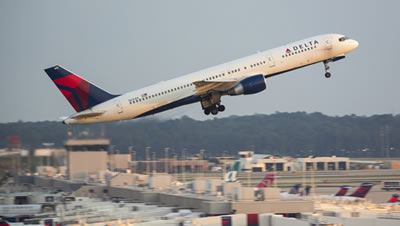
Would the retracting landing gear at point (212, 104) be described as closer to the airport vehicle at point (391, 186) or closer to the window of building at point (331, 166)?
the airport vehicle at point (391, 186)

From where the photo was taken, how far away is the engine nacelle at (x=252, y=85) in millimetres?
56688

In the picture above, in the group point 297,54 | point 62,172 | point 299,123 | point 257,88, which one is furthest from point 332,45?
point 299,123

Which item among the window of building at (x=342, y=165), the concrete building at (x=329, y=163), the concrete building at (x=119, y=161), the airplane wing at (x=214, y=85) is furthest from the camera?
the window of building at (x=342, y=165)

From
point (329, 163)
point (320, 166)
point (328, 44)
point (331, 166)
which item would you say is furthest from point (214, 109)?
point (331, 166)

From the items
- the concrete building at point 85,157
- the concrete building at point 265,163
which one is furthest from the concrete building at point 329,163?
the concrete building at point 85,157

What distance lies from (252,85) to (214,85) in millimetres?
3529

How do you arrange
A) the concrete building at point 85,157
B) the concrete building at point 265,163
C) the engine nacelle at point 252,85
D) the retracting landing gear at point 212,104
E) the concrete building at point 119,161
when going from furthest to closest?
the concrete building at point 265,163 → the concrete building at point 119,161 → the concrete building at point 85,157 → the retracting landing gear at point 212,104 → the engine nacelle at point 252,85

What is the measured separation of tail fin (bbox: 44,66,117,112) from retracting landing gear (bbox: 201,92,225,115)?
9172 millimetres

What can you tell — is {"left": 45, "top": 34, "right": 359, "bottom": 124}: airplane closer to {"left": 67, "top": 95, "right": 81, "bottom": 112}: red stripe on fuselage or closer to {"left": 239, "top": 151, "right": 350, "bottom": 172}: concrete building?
{"left": 67, "top": 95, "right": 81, "bottom": 112}: red stripe on fuselage

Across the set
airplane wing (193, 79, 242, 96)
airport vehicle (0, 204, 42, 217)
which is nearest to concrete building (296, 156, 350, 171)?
airplane wing (193, 79, 242, 96)

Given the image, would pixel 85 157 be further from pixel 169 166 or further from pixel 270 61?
pixel 270 61

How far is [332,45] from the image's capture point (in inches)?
2391

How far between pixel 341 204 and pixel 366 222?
40.1 feet

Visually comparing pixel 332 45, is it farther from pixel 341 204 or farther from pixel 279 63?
pixel 341 204
